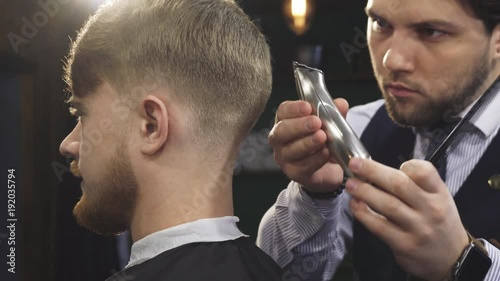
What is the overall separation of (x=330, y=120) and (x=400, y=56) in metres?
0.53

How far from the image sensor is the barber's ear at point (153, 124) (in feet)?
4.26

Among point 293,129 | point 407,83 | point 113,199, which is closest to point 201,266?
point 113,199

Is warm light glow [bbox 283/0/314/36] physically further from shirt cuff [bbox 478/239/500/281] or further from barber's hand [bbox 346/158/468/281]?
barber's hand [bbox 346/158/468/281]

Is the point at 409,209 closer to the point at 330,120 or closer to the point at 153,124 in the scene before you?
the point at 330,120

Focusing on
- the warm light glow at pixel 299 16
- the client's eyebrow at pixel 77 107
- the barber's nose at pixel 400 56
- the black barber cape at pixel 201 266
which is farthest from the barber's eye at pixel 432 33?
the warm light glow at pixel 299 16

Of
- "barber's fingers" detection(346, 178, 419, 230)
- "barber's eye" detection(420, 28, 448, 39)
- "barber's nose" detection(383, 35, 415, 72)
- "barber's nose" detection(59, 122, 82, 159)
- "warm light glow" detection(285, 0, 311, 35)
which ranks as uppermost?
"warm light glow" detection(285, 0, 311, 35)

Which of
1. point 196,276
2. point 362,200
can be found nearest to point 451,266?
point 362,200

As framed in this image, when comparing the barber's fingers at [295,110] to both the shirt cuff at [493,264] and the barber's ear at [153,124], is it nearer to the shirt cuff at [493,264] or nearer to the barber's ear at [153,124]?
the barber's ear at [153,124]

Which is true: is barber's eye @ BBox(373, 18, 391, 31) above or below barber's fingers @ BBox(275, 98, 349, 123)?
above

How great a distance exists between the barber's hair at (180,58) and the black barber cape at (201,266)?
241mm

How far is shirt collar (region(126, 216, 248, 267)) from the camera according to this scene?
4.30 feet

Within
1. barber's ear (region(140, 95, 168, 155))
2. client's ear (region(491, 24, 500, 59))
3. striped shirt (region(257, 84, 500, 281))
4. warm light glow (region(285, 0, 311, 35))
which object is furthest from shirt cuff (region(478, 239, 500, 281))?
warm light glow (region(285, 0, 311, 35))

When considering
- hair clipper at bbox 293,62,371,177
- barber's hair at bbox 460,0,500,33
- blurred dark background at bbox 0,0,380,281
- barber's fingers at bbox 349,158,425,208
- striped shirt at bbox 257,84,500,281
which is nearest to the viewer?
barber's fingers at bbox 349,158,425,208

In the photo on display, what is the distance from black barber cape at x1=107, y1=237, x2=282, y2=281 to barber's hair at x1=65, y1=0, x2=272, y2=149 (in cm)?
24
